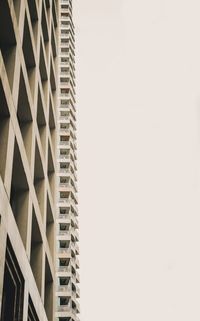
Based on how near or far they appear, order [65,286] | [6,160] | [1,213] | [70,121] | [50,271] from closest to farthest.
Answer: [1,213]
[6,160]
[50,271]
[65,286]
[70,121]

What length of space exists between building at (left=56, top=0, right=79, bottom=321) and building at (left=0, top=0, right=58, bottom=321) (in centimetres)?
2769

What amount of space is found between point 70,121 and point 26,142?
42.6m

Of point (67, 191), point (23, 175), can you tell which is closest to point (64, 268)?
point (67, 191)

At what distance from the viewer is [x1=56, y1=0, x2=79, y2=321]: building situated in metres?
48.6

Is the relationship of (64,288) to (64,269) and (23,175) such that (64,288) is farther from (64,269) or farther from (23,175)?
(23,175)

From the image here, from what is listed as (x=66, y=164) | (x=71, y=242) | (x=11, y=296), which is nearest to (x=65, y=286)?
(x=71, y=242)

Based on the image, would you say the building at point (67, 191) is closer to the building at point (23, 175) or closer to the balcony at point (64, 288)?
the balcony at point (64, 288)

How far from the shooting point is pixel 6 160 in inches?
480

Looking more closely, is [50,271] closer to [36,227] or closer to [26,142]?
[36,227]

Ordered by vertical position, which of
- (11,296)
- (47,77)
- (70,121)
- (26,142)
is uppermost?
(70,121)

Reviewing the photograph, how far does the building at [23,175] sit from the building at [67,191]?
27685mm

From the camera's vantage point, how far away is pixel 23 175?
607 inches

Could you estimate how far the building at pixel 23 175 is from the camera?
41.1 feet

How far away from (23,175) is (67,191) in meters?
39.4
